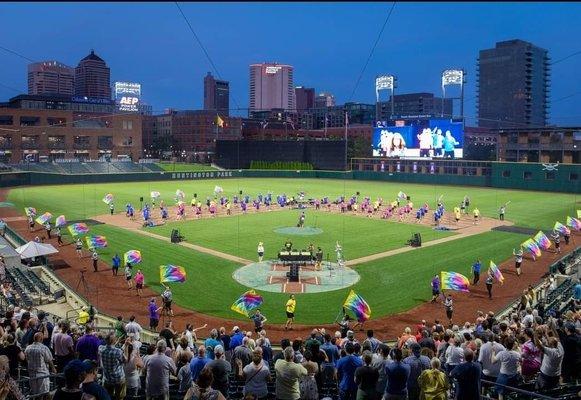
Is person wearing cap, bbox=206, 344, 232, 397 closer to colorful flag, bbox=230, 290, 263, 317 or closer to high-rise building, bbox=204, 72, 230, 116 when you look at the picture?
colorful flag, bbox=230, 290, 263, 317

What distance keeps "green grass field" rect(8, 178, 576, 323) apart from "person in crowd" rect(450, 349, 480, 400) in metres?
12.4

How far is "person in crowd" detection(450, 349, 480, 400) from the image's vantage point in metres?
9.31

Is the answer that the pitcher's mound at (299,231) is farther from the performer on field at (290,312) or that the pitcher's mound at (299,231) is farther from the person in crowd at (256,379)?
the person in crowd at (256,379)

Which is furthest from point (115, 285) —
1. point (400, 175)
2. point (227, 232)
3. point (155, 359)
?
point (400, 175)

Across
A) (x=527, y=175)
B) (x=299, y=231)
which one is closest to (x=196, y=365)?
(x=299, y=231)

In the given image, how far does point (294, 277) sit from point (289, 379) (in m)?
18.1

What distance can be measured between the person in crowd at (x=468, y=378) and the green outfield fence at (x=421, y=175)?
7348 cm

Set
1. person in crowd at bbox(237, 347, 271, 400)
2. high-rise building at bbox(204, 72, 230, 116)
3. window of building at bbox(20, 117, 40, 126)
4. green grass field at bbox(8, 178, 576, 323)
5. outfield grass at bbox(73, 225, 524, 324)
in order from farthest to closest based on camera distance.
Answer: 1. window of building at bbox(20, 117, 40, 126)
2. high-rise building at bbox(204, 72, 230, 116)
3. green grass field at bbox(8, 178, 576, 323)
4. outfield grass at bbox(73, 225, 524, 324)
5. person in crowd at bbox(237, 347, 271, 400)

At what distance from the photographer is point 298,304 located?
23.7 meters

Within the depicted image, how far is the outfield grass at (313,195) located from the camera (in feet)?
174

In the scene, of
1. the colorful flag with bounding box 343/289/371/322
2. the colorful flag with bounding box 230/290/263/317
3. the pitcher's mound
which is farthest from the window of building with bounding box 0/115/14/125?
the colorful flag with bounding box 343/289/371/322

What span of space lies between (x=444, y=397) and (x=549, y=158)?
111m

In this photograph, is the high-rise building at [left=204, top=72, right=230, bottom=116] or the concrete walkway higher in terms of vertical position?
the high-rise building at [left=204, top=72, right=230, bottom=116]

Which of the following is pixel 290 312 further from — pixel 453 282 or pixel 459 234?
pixel 459 234
